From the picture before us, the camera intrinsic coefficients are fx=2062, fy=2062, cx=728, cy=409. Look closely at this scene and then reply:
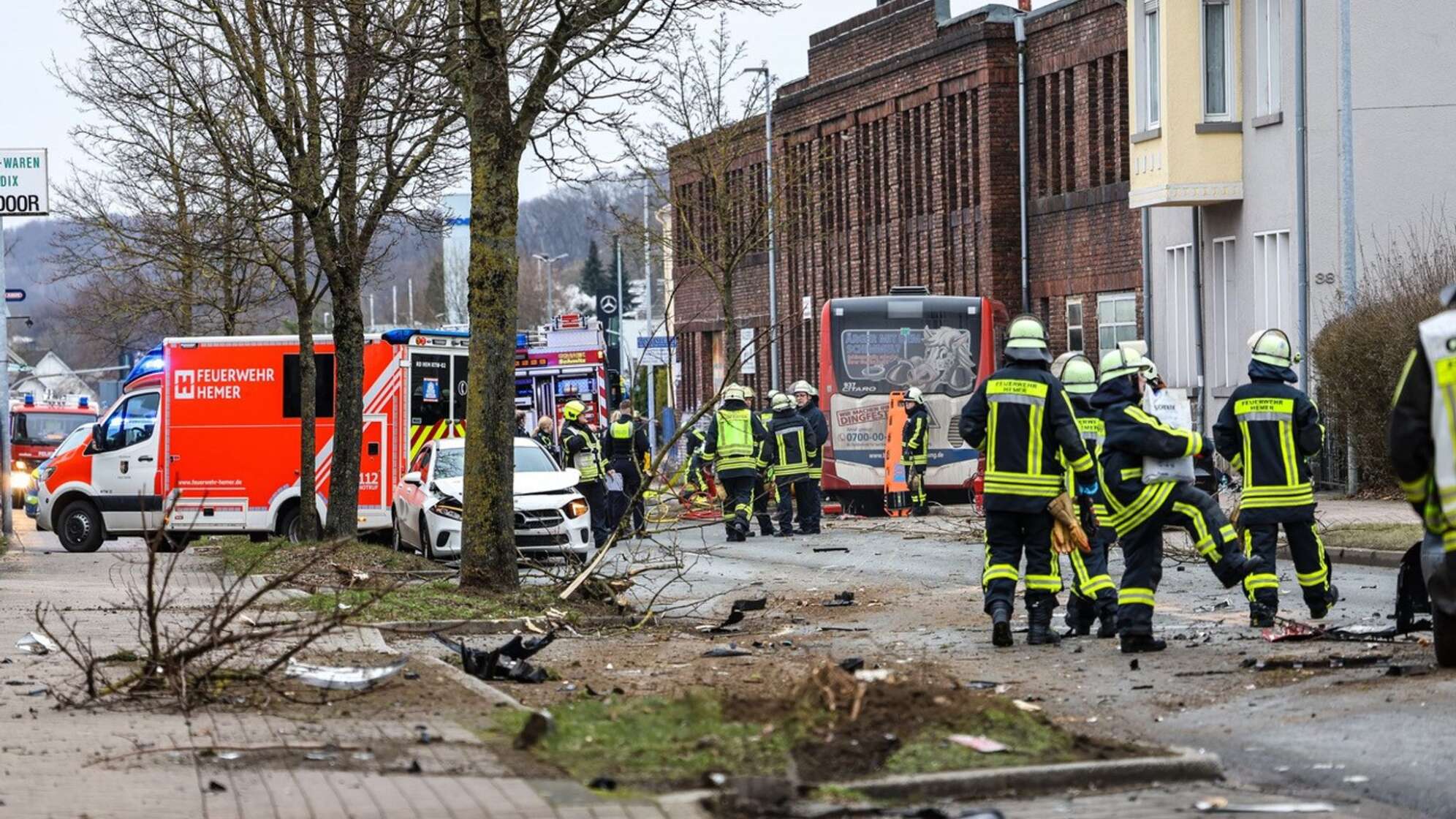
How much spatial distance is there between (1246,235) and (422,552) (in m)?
14.5

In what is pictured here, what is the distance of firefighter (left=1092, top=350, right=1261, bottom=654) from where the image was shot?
11820mm

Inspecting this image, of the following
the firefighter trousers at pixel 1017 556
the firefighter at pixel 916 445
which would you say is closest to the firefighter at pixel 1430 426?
the firefighter trousers at pixel 1017 556

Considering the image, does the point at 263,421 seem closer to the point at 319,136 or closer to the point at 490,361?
the point at 319,136

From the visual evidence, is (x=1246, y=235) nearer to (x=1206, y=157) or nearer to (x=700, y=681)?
(x=1206, y=157)

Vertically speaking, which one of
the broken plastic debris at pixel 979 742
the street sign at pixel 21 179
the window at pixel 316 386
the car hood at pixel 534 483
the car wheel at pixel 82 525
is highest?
the street sign at pixel 21 179

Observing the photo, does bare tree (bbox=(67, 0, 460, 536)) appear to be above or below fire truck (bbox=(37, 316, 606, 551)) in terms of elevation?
above

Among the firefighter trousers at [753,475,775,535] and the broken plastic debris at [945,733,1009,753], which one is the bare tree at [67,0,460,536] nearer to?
the firefighter trousers at [753,475,775,535]

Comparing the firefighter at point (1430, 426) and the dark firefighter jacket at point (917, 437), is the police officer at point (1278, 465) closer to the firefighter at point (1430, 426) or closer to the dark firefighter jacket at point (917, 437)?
the firefighter at point (1430, 426)

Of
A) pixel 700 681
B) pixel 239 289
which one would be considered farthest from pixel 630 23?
pixel 239 289

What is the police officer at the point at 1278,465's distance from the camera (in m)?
12.8

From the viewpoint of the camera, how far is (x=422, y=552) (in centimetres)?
2225

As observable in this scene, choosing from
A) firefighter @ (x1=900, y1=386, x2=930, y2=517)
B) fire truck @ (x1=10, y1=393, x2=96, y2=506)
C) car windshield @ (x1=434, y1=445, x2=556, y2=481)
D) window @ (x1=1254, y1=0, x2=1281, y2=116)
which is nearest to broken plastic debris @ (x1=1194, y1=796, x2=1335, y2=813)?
car windshield @ (x1=434, y1=445, x2=556, y2=481)

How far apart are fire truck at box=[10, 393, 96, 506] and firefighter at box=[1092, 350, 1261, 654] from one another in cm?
3493

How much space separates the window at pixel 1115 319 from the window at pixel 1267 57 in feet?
20.5
